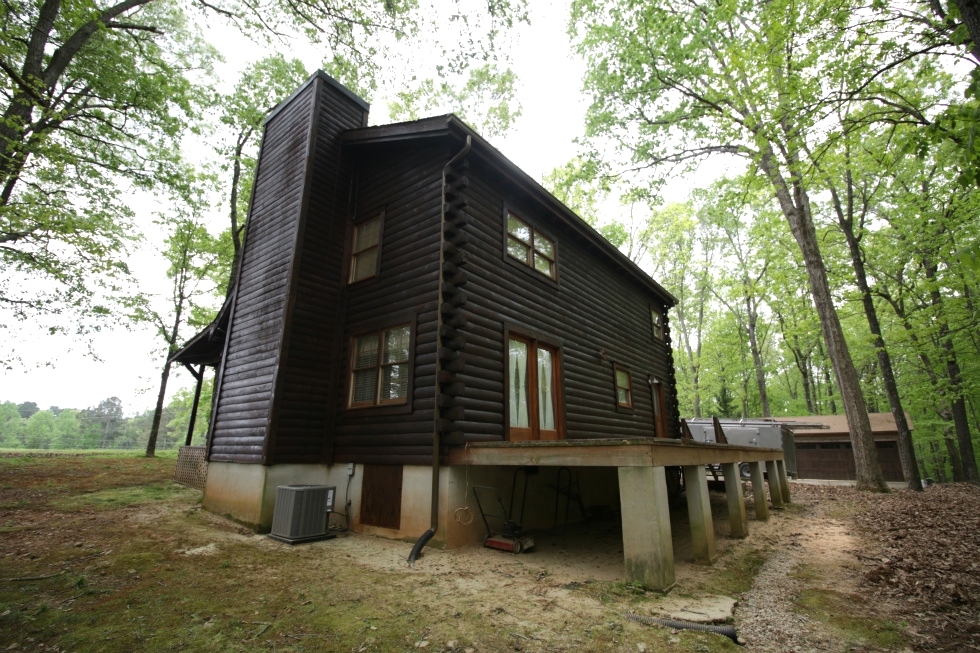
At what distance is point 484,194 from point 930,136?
6286mm

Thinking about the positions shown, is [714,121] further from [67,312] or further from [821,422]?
[67,312]

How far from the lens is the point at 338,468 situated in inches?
334

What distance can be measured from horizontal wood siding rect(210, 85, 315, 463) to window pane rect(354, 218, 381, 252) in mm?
1276

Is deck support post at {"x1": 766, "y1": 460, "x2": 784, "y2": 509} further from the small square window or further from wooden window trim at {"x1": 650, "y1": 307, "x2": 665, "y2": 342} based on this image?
wooden window trim at {"x1": 650, "y1": 307, "x2": 665, "y2": 342}

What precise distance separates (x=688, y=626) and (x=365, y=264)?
8113 mm

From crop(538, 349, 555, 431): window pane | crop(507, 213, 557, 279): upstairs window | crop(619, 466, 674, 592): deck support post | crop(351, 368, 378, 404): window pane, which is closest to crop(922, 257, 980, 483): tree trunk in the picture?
crop(507, 213, 557, 279): upstairs window

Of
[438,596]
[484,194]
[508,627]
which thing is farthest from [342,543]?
[484,194]

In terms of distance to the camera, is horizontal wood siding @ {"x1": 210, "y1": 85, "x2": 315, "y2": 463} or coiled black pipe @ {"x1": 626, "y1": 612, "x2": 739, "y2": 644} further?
horizontal wood siding @ {"x1": 210, "y1": 85, "x2": 315, "y2": 463}

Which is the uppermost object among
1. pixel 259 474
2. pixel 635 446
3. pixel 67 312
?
pixel 67 312

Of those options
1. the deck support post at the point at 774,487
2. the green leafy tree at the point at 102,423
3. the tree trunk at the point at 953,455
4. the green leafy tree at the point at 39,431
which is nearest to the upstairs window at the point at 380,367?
the deck support post at the point at 774,487

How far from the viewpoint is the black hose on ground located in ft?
19.8

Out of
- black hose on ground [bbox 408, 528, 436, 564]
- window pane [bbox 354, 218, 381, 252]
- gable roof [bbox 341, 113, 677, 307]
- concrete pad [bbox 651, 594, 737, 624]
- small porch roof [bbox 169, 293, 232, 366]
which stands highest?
gable roof [bbox 341, 113, 677, 307]

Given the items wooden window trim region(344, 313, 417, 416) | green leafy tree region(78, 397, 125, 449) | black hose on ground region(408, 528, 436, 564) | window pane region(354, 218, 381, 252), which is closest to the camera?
black hose on ground region(408, 528, 436, 564)

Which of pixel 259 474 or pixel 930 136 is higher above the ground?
pixel 930 136
